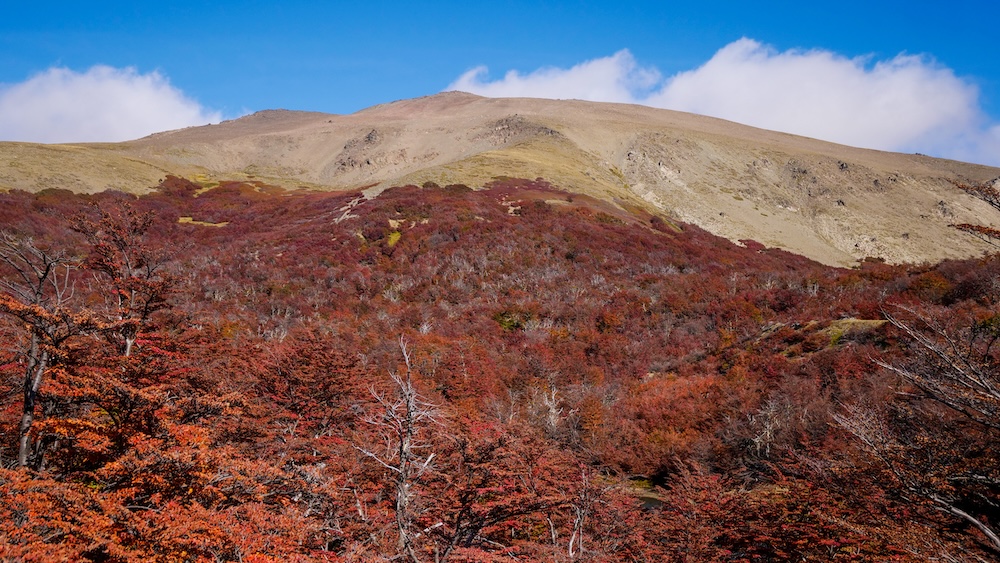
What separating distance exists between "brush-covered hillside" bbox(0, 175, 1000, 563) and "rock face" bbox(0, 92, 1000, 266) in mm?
9378

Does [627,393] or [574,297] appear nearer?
[627,393]

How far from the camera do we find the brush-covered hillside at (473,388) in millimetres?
9023

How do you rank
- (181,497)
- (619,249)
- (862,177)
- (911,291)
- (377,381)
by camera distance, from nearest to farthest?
(181,497)
(377,381)
(911,291)
(619,249)
(862,177)

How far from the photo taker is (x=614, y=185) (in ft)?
273

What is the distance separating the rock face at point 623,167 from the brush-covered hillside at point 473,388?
9378 mm

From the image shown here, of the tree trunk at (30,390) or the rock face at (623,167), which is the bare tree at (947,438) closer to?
the tree trunk at (30,390)

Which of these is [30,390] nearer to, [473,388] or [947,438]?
[947,438]

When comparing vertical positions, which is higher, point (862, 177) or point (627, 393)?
point (862, 177)

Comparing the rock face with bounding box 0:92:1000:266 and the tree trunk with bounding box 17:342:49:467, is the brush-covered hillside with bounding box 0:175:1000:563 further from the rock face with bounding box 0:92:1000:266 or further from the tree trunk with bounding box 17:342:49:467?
the rock face with bounding box 0:92:1000:266

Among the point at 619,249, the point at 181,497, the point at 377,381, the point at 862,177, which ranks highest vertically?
the point at 862,177

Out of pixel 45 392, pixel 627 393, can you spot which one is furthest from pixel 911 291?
pixel 45 392

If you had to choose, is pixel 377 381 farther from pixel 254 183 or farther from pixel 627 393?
pixel 254 183

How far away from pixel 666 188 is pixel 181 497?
281 feet

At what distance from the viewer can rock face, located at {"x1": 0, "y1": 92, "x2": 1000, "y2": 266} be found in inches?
2923
